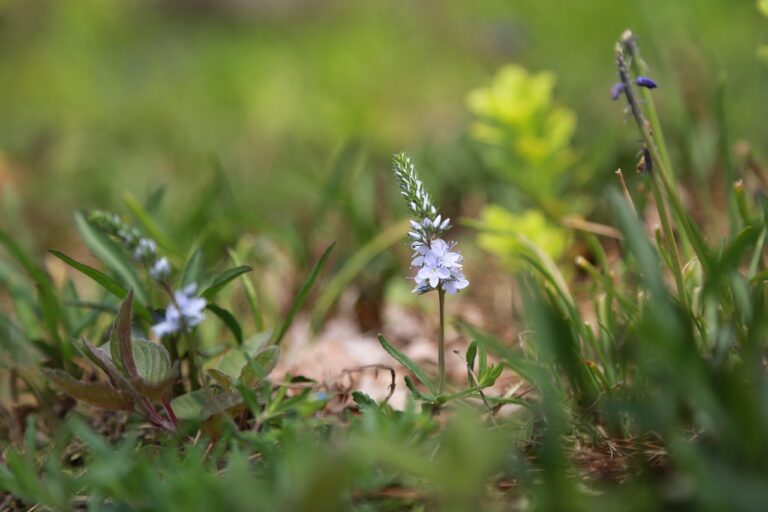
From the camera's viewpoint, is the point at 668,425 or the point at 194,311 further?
the point at 194,311

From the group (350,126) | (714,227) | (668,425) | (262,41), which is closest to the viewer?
(668,425)

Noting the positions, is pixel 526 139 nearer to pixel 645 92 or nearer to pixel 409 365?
pixel 645 92

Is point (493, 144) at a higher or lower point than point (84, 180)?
lower

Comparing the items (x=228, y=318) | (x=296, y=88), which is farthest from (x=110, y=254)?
(x=296, y=88)

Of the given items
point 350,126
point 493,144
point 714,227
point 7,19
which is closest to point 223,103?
point 350,126

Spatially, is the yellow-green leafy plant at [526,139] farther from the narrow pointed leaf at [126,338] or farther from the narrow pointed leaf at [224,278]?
the narrow pointed leaf at [126,338]

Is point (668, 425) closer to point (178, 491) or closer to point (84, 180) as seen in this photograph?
point (178, 491)

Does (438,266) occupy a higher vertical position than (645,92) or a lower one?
lower

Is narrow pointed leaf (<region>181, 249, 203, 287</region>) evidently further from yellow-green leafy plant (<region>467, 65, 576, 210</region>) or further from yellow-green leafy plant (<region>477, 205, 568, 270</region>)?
yellow-green leafy plant (<region>467, 65, 576, 210</region>)

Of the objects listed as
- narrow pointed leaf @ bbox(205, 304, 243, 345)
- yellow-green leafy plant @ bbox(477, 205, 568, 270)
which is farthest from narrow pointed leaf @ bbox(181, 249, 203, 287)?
yellow-green leafy plant @ bbox(477, 205, 568, 270)
